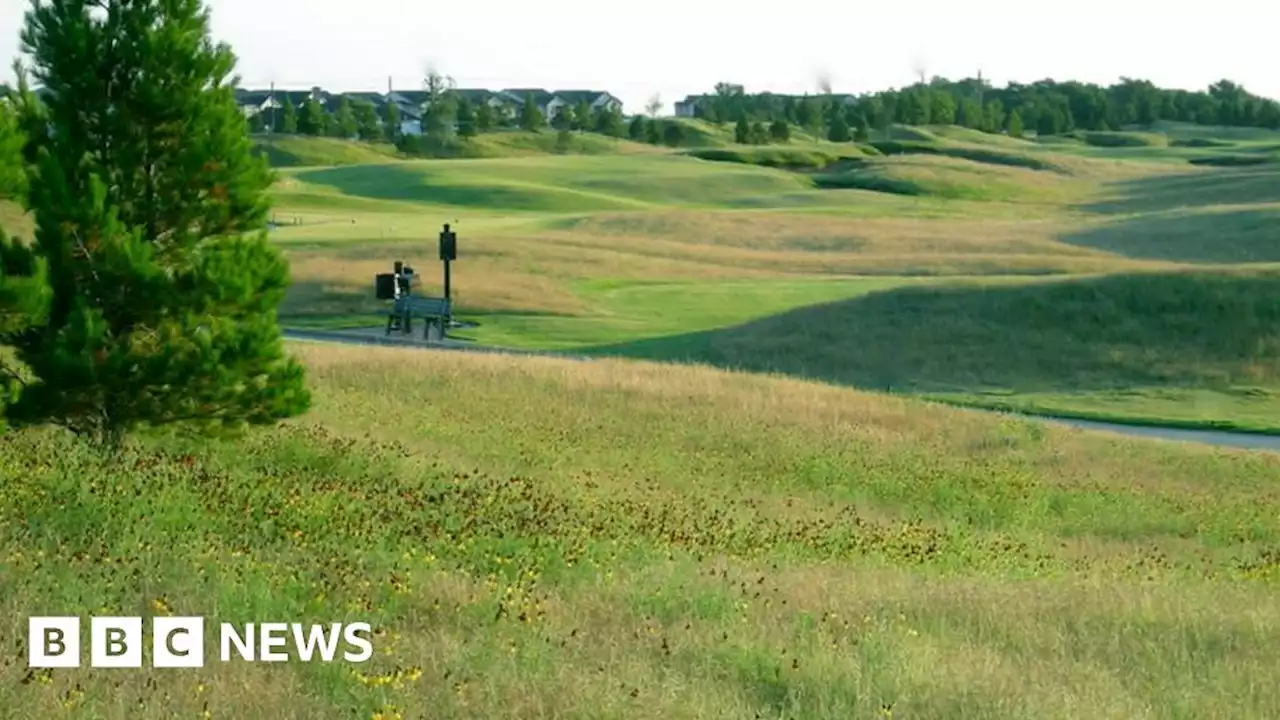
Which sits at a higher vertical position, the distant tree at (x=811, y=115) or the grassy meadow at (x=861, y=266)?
the distant tree at (x=811, y=115)

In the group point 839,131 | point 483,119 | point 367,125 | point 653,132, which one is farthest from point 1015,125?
point 367,125

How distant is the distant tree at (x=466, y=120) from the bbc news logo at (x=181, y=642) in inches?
5940

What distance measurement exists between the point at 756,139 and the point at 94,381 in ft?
474

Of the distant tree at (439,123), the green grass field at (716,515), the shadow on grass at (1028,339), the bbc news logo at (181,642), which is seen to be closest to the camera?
the green grass field at (716,515)

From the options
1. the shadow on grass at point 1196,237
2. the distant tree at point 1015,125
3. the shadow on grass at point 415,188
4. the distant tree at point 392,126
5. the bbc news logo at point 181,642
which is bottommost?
the shadow on grass at point 415,188

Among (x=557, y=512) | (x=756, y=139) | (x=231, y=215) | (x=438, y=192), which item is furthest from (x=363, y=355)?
(x=756, y=139)

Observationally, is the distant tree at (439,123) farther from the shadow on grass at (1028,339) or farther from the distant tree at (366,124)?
Answer: the shadow on grass at (1028,339)

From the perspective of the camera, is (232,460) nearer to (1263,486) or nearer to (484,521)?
(484,521)

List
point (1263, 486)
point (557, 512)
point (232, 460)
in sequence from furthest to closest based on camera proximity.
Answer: point (1263, 486), point (232, 460), point (557, 512)

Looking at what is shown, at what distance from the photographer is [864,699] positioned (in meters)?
8.04

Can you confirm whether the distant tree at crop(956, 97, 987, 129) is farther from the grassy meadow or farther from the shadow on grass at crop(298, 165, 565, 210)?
the shadow on grass at crop(298, 165, 565, 210)

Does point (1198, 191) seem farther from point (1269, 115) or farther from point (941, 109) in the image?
point (1269, 115)

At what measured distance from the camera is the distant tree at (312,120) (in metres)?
159

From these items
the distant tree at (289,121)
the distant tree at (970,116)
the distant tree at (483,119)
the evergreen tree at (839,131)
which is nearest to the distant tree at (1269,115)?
the distant tree at (970,116)
